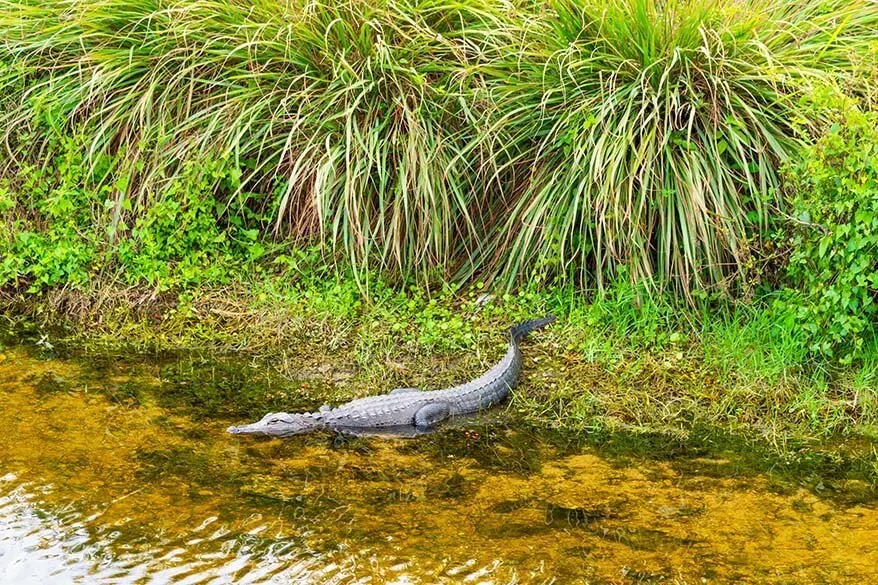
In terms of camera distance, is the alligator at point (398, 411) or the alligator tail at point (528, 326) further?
the alligator tail at point (528, 326)

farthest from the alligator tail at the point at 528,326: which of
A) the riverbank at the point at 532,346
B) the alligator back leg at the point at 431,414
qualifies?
the alligator back leg at the point at 431,414

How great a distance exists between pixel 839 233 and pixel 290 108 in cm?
294

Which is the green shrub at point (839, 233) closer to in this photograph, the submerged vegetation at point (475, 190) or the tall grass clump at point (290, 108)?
the submerged vegetation at point (475, 190)

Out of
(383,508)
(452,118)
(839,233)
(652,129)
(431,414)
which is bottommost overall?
(383,508)

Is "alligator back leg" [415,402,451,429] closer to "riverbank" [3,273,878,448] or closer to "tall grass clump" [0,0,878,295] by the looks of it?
"riverbank" [3,273,878,448]

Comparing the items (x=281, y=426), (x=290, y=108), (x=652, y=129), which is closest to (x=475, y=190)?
(x=652, y=129)

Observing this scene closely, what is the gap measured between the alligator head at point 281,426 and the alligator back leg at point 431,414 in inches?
17.2

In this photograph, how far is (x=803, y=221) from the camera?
494 centimetres

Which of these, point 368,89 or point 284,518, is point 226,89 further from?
point 284,518

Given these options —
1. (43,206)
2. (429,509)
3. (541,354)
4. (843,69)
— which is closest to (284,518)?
(429,509)

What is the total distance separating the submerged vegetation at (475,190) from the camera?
4.95 meters

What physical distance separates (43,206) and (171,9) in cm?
132

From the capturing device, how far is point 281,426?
4.71 meters

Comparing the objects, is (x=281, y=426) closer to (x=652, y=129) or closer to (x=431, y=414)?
(x=431, y=414)
